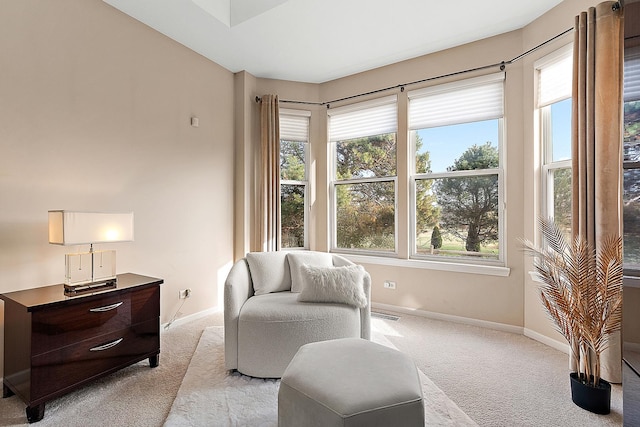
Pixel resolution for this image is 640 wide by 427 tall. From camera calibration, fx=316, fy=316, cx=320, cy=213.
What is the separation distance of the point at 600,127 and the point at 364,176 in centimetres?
233

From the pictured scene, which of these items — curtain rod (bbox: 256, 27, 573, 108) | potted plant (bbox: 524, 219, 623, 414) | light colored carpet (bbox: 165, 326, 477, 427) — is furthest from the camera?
curtain rod (bbox: 256, 27, 573, 108)

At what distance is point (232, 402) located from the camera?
1.92 m

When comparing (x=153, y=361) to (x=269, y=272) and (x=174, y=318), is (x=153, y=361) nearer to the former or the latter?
(x=174, y=318)

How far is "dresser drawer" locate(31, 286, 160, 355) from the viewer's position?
1.81 meters

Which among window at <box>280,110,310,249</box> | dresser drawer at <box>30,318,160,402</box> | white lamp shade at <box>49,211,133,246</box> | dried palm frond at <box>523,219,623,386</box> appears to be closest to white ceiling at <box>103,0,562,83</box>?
window at <box>280,110,310,249</box>

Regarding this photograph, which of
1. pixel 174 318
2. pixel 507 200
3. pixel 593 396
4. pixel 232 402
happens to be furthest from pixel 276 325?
pixel 507 200

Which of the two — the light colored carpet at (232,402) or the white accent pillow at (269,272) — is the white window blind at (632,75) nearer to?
the light colored carpet at (232,402)

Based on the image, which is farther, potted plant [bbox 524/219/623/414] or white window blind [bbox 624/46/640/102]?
potted plant [bbox 524/219/623/414]

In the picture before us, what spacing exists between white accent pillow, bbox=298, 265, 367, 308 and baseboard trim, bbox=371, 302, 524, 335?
141 centimetres

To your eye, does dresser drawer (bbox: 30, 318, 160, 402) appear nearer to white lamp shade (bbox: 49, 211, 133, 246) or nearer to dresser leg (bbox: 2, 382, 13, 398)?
dresser leg (bbox: 2, 382, 13, 398)

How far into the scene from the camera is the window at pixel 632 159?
120 centimetres

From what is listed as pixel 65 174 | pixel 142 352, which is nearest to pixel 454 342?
pixel 142 352

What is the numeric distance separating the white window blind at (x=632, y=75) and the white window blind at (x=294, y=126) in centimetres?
337

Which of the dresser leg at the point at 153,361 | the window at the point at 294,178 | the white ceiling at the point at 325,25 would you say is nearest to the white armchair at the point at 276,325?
the dresser leg at the point at 153,361
